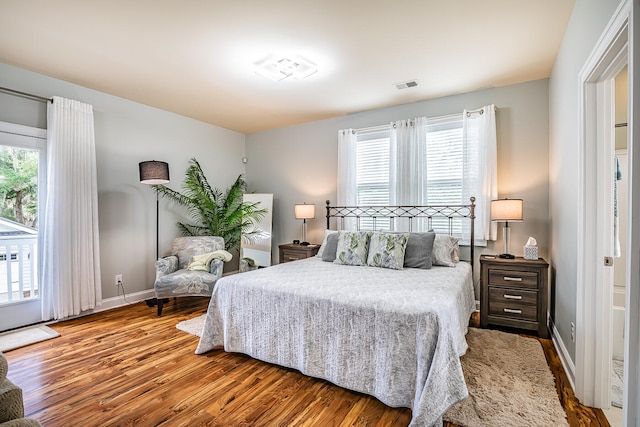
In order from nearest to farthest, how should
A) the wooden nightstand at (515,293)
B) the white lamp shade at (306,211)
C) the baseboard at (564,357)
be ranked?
the baseboard at (564,357), the wooden nightstand at (515,293), the white lamp shade at (306,211)

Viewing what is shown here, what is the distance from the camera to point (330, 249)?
141 inches

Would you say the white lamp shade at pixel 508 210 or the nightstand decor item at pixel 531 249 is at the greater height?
the white lamp shade at pixel 508 210

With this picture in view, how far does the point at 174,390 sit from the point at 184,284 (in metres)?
1.67

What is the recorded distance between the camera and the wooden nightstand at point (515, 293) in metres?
2.90

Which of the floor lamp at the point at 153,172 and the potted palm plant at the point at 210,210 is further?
the potted palm plant at the point at 210,210

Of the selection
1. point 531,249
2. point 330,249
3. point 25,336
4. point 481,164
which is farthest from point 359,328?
point 25,336

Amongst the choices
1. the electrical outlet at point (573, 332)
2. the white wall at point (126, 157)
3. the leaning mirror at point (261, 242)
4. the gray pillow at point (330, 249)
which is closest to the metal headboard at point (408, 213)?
the gray pillow at point (330, 249)

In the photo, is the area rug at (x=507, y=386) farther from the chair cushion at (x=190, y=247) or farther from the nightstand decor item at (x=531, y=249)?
the chair cushion at (x=190, y=247)

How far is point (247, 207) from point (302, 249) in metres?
1.21

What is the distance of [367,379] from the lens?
1.93 meters

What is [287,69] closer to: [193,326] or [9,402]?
[193,326]

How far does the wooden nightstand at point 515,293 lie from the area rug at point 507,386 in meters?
0.22

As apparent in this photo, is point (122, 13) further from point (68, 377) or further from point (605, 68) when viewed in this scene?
point (605, 68)

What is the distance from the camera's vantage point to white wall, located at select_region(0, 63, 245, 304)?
10.7 ft
